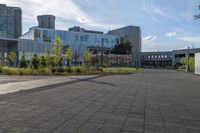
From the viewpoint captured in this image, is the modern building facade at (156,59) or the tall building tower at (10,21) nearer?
the tall building tower at (10,21)

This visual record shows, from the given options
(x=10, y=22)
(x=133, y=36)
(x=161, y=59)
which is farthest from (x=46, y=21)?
(x=161, y=59)

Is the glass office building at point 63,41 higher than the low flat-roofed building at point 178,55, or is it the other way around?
the glass office building at point 63,41

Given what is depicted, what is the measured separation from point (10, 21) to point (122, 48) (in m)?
58.0

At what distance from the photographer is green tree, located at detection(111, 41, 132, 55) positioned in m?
132

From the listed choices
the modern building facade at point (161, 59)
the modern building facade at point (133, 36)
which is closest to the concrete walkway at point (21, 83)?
the modern building facade at point (161, 59)

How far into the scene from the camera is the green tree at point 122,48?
131625 millimetres

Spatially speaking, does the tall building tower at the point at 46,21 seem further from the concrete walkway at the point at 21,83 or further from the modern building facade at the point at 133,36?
the concrete walkway at the point at 21,83

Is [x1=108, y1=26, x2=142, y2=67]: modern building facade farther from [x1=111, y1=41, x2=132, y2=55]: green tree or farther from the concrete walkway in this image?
the concrete walkway

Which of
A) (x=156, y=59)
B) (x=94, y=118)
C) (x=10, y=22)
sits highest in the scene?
(x=10, y=22)

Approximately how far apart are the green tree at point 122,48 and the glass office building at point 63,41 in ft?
17.0

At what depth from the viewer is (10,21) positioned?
488 ft

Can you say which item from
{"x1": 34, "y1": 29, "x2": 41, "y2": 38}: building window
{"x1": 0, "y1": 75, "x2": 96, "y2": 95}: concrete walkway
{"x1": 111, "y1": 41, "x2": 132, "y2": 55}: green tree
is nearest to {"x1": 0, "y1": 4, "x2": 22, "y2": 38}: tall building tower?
{"x1": 34, "y1": 29, "x2": 41, "y2": 38}: building window

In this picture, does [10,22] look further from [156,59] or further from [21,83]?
[21,83]

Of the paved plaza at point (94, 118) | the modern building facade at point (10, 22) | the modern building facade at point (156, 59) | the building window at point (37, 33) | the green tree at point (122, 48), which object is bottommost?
the paved plaza at point (94, 118)
